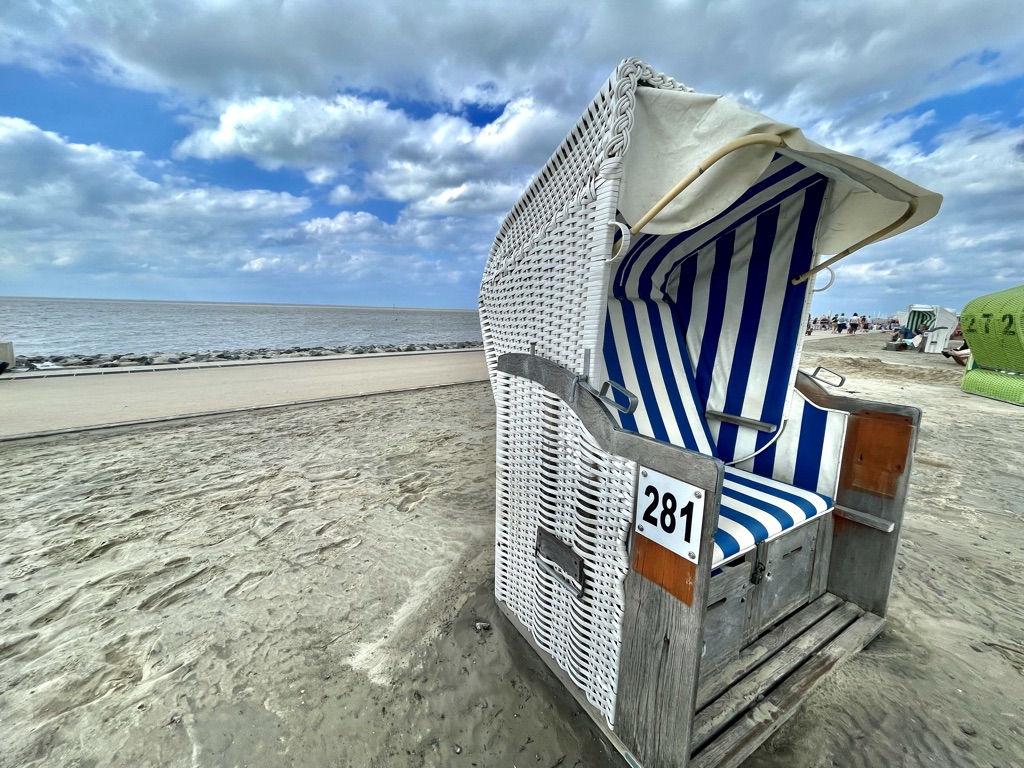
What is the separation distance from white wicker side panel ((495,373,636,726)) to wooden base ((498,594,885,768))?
16 centimetres

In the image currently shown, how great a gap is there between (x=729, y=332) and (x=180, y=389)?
850 cm

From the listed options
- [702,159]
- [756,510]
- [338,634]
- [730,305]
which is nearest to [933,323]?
[730,305]

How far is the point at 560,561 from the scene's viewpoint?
175cm

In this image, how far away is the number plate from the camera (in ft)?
4.02

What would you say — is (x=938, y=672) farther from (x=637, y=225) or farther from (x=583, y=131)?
(x=583, y=131)

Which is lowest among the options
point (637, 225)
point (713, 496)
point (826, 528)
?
point (826, 528)

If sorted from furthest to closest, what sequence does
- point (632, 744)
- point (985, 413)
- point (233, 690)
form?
1. point (985, 413)
2. point (233, 690)
3. point (632, 744)

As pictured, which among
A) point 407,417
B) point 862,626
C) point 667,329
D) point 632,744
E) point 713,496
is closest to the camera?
point 713,496

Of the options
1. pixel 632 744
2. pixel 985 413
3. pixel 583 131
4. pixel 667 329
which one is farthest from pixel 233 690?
Result: pixel 985 413

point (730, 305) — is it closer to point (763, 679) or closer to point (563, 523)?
point (563, 523)

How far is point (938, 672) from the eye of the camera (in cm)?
193

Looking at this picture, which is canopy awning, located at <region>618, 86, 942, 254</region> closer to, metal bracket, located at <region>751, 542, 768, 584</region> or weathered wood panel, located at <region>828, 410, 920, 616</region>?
weathered wood panel, located at <region>828, 410, 920, 616</region>

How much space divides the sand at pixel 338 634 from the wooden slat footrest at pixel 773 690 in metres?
0.11

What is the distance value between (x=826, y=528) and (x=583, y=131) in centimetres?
228
